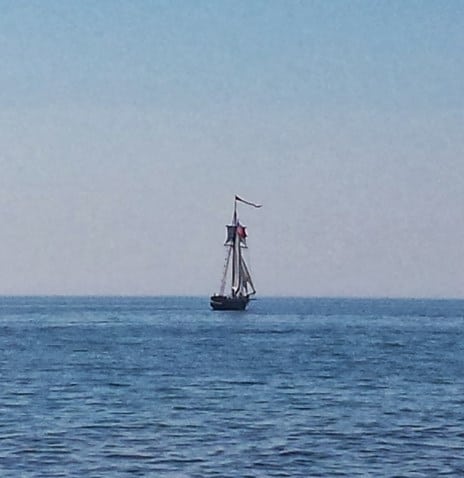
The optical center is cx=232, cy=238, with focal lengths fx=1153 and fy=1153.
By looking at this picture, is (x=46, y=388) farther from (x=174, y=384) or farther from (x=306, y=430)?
(x=306, y=430)

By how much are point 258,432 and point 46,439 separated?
7713 mm

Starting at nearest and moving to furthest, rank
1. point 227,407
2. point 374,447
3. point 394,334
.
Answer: point 374,447, point 227,407, point 394,334

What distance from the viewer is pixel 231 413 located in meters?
47.7

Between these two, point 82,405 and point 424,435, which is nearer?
point 424,435

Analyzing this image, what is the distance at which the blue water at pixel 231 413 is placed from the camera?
118ft

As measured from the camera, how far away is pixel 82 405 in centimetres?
5078

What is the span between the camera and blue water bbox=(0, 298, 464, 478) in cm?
3591

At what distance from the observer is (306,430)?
42.8 metres

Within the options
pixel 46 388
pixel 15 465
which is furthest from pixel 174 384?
pixel 15 465

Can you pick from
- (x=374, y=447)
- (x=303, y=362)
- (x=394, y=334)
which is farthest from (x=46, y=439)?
(x=394, y=334)

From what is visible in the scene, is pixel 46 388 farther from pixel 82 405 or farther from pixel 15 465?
pixel 15 465

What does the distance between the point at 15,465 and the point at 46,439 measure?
4.91 metres

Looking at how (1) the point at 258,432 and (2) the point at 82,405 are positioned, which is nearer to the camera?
(1) the point at 258,432

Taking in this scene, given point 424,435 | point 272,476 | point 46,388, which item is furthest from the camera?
point 46,388
